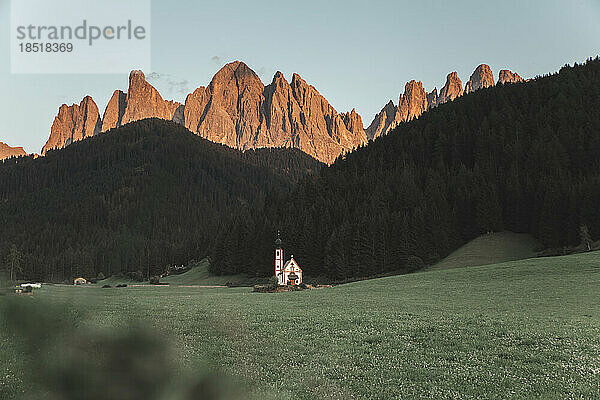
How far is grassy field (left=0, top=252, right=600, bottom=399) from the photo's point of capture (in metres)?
2.03

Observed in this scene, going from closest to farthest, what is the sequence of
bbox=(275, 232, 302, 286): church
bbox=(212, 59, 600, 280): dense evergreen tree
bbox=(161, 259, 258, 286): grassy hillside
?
bbox=(275, 232, 302, 286): church
bbox=(212, 59, 600, 280): dense evergreen tree
bbox=(161, 259, 258, 286): grassy hillside

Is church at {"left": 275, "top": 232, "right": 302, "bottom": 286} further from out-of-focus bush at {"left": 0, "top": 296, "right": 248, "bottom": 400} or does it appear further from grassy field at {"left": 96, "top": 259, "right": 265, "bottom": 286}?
out-of-focus bush at {"left": 0, "top": 296, "right": 248, "bottom": 400}

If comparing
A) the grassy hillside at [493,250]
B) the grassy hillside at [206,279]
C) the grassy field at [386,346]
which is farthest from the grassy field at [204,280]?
the grassy field at [386,346]

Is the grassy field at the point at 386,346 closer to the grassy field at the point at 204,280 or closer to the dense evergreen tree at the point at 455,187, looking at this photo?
the dense evergreen tree at the point at 455,187

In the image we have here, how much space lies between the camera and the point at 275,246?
98.5 meters

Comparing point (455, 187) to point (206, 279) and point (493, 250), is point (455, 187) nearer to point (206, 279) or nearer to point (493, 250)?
point (493, 250)

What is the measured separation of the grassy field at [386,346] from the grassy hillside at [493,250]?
46.7 meters

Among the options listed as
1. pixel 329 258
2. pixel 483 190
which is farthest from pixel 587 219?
pixel 329 258

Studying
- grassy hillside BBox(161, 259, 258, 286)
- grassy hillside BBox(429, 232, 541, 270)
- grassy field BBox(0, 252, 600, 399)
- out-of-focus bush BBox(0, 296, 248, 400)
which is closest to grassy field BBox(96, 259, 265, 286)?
grassy hillside BBox(161, 259, 258, 286)

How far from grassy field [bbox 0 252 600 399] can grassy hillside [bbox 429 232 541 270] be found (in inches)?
1837

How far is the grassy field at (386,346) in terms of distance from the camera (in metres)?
2.03

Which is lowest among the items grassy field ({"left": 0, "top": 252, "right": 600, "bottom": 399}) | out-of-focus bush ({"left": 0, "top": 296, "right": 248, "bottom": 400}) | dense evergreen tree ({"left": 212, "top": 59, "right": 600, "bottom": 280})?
grassy field ({"left": 0, "top": 252, "right": 600, "bottom": 399})

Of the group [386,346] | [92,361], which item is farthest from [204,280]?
[92,361]

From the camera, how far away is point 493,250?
85812 millimetres
